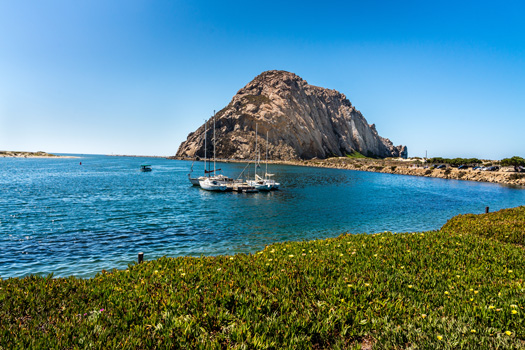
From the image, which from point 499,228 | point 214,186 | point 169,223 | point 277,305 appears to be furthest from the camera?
point 214,186

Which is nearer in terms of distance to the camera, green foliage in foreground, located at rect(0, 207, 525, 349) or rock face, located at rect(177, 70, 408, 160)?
green foliage in foreground, located at rect(0, 207, 525, 349)

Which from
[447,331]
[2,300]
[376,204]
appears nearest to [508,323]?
[447,331]

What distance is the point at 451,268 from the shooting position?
934 centimetres

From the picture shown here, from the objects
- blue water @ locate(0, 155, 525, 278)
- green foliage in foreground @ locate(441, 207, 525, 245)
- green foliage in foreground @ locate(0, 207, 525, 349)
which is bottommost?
blue water @ locate(0, 155, 525, 278)

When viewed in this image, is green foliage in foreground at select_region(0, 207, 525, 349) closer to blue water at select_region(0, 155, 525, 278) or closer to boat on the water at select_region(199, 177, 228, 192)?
blue water at select_region(0, 155, 525, 278)

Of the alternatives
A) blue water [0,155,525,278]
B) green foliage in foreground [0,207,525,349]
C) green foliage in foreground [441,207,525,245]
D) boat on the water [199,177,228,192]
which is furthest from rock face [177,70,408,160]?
green foliage in foreground [0,207,525,349]

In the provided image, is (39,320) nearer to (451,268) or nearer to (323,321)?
(323,321)

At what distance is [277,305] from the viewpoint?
6691mm

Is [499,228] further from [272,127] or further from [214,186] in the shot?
[272,127]

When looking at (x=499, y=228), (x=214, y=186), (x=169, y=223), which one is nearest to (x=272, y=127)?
(x=214, y=186)

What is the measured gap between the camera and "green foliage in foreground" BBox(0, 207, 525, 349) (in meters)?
5.33

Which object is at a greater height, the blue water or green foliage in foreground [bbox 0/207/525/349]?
green foliage in foreground [bbox 0/207/525/349]

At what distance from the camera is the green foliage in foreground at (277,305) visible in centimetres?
533

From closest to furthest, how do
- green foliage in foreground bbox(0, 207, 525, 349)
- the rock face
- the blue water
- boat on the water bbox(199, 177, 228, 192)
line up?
green foliage in foreground bbox(0, 207, 525, 349)
the blue water
boat on the water bbox(199, 177, 228, 192)
the rock face
